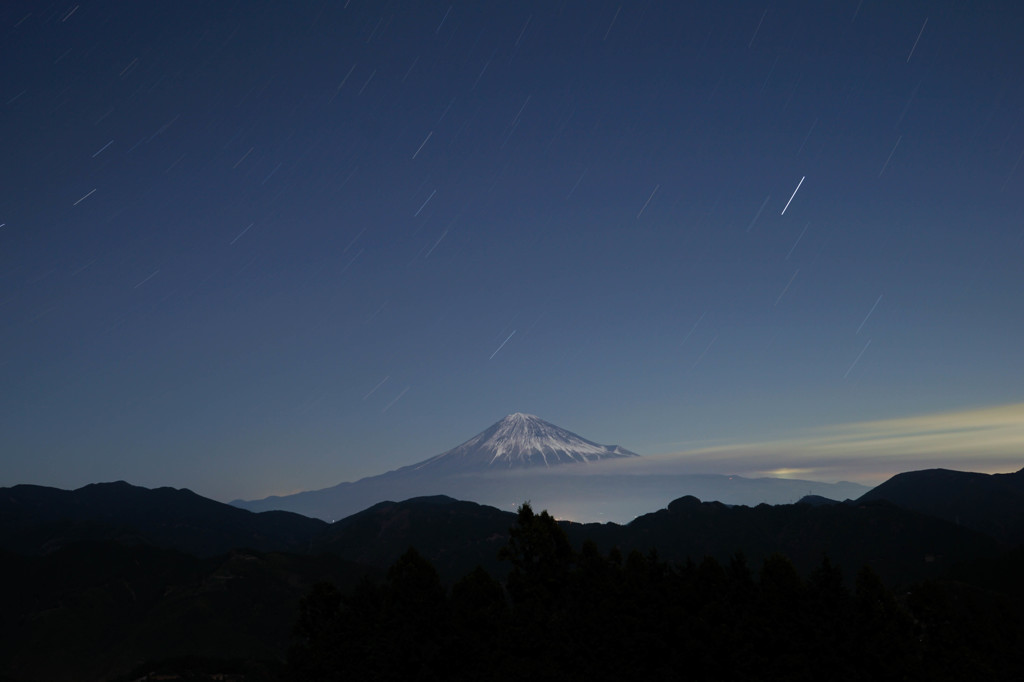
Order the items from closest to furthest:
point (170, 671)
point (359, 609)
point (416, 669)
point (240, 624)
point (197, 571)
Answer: point (416, 669) → point (359, 609) → point (170, 671) → point (240, 624) → point (197, 571)

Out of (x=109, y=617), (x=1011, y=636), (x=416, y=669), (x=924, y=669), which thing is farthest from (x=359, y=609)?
(x=109, y=617)

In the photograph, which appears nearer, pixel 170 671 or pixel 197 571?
pixel 170 671

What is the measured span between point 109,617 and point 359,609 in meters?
144

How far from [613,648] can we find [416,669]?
1619cm

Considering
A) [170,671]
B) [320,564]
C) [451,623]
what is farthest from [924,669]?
[320,564]

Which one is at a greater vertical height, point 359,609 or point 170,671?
point 359,609

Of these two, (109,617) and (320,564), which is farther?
(320,564)

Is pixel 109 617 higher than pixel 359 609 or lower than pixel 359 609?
lower

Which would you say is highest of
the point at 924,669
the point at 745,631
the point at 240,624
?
the point at 745,631

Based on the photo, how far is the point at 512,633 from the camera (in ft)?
166

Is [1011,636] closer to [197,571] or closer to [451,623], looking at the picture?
[451,623]

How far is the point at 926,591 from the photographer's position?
5444 cm

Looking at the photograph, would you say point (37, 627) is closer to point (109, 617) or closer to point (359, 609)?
point (109, 617)

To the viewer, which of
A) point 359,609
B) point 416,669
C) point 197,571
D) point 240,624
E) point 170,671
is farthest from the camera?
point 197,571
